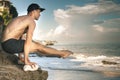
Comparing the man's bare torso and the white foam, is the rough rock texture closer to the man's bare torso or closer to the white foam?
the white foam

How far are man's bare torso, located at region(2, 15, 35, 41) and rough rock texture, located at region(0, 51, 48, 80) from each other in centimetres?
34

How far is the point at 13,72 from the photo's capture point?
3309mm

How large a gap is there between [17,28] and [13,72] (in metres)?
0.52

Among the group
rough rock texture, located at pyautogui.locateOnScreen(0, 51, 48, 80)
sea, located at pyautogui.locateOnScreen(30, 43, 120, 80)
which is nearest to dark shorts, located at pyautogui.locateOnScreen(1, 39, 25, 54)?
rough rock texture, located at pyautogui.locateOnScreen(0, 51, 48, 80)

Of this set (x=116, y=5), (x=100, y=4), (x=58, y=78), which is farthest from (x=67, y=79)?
(x=100, y=4)

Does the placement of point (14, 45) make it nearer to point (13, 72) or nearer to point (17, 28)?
point (17, 28)

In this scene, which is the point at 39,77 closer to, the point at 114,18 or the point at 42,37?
the point at 42,37

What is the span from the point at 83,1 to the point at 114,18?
5.87 feet

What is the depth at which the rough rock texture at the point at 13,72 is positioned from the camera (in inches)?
127

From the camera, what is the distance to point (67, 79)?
6.62m

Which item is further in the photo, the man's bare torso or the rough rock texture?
the man's bare torso

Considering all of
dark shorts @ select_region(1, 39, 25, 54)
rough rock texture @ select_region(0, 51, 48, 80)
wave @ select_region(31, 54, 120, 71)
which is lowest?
wave @ select_region(31, 54, 120, 71)

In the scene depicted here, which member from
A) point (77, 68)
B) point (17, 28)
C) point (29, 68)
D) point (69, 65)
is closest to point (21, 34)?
point (17, 28)

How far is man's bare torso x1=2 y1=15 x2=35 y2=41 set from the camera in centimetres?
352
